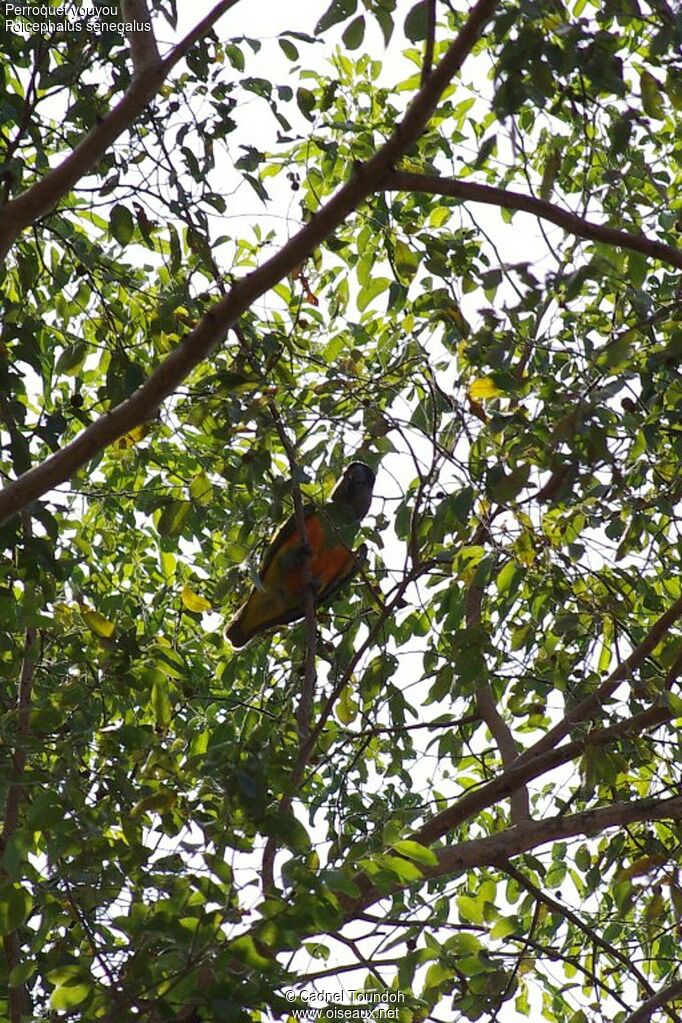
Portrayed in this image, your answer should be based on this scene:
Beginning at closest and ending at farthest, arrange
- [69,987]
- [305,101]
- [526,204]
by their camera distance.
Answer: [69,987], [526,204], [305,101]

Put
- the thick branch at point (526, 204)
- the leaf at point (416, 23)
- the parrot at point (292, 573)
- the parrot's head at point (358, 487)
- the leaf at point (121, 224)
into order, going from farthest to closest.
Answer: the parrot's head at point (358, 487) < the parrot at point (292, 573) < the leaf at point (121, 224) < the leaf at point (416, 23) < the thick branch at point (526, 204)

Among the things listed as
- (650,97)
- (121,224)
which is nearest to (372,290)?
(121,224)

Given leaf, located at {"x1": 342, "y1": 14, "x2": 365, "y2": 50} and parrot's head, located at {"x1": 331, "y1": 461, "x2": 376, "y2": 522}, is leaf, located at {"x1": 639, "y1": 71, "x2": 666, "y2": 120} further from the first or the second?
parrot's head, located at {"x1": 331, "y1": 461, "x2": 376, "y2": 522}

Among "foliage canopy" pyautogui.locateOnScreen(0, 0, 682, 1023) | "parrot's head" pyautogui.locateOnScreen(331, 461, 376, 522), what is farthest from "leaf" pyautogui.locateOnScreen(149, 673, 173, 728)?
"parrot's head" pyautogui.locateOnScreen(331, 461, 376, 522)

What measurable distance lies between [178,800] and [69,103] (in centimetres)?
209

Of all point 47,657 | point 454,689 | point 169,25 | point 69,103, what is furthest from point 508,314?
point 47,657

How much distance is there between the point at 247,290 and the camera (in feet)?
8.38

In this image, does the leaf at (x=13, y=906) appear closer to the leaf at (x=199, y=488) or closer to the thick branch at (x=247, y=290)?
the thick branch at (x=247, y=290)

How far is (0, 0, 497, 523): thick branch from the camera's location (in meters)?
2.51

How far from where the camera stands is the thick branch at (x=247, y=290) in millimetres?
2514

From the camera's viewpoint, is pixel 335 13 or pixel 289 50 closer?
pixel 335 13

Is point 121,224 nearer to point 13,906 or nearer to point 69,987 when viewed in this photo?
point 13,906

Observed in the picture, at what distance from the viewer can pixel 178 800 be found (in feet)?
10.6

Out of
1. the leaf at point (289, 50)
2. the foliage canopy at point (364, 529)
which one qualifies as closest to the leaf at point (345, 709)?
the foliage canopy at point (364, 529)
